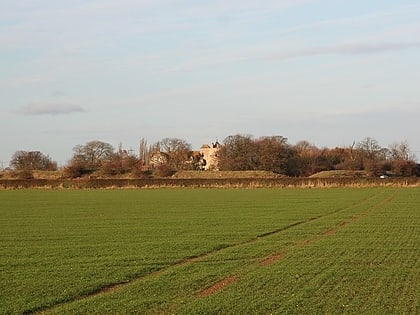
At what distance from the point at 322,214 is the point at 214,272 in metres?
22.1

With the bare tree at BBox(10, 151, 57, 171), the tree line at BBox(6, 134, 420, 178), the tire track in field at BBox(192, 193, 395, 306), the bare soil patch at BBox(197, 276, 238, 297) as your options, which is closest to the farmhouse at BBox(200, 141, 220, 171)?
the tree line at BBox(6, 134, 420, 178)

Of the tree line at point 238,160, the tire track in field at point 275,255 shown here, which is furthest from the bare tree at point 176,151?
the tire track in field at point 275,255

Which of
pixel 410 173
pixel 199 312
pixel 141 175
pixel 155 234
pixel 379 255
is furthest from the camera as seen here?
pixel 410 173

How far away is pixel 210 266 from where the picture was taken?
16719mm

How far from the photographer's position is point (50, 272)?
15859mm

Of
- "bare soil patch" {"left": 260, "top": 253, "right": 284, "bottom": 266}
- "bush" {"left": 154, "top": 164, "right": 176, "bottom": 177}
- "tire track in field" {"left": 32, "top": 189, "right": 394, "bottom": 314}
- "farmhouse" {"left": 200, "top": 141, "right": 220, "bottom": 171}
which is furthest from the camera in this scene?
"farmhouse" {"left": 200, "top": 141, "right": 220, "bottom": 171}

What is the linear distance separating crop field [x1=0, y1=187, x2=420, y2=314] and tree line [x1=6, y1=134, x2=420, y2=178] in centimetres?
8692

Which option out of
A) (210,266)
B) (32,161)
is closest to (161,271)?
(210,266)

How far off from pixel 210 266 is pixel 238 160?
114 meters

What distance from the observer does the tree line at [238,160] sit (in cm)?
12481

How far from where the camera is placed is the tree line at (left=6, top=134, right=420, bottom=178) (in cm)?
12481

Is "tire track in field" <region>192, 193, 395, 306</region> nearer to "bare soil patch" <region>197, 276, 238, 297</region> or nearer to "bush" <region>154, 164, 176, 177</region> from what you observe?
"bare soil patch" <region>197, 276, 238, 297</region>

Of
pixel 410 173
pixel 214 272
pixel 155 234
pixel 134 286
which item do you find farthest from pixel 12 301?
pixel 410 173

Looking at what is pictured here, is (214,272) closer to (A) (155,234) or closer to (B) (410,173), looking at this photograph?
(A) (155,234)
